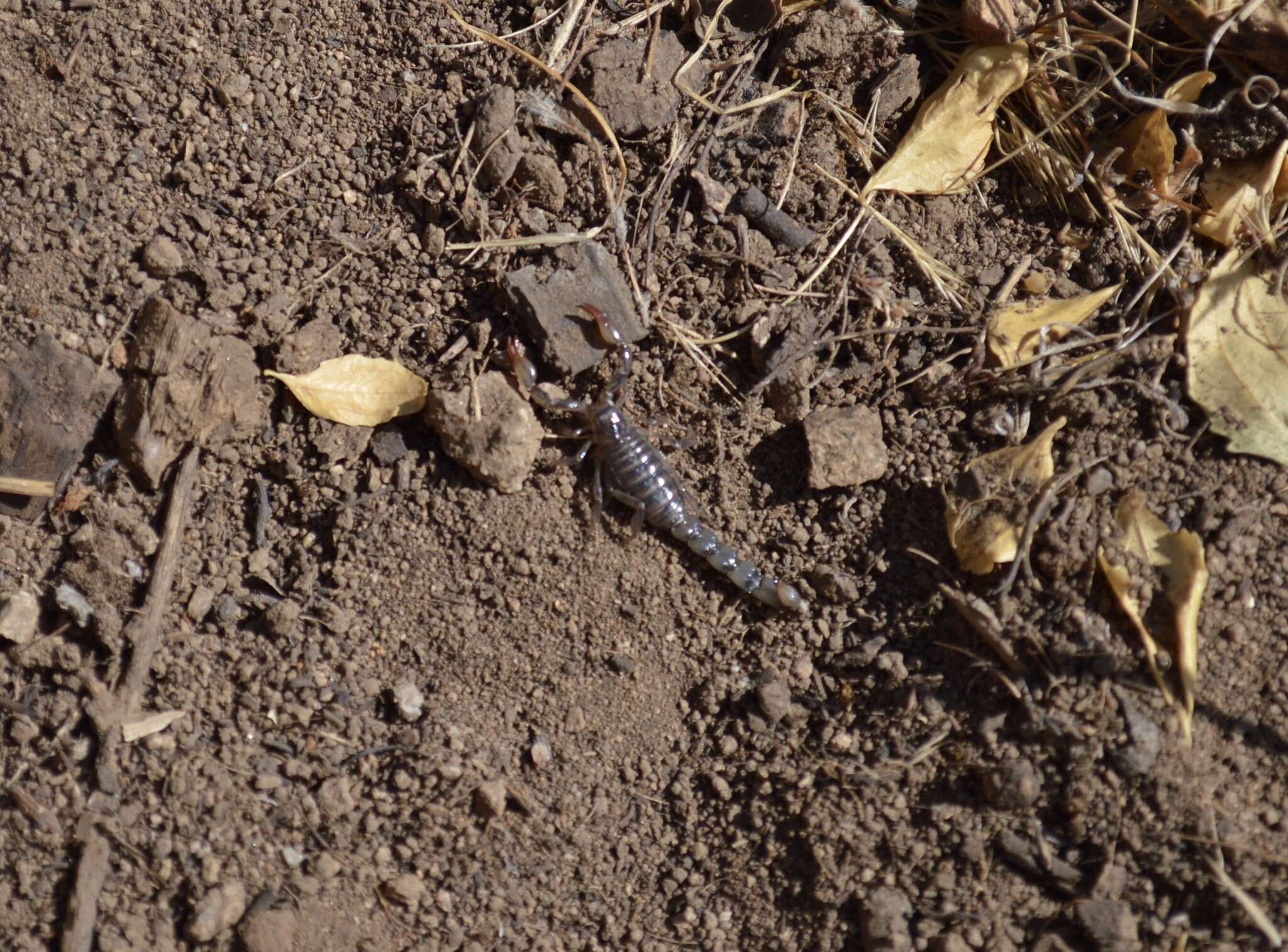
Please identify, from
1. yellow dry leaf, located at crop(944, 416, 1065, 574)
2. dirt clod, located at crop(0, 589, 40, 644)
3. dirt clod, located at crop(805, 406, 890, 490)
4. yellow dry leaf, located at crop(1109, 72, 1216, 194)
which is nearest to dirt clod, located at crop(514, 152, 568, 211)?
dirt clod, located at crop(805, 406, 890, 490)

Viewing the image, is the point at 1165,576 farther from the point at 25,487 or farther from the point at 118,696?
the point at 25,487

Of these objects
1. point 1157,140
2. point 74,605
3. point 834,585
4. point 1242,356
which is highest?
point 1157,140

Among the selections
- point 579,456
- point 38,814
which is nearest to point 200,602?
point 38,814

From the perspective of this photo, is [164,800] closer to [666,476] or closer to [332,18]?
[666,476]

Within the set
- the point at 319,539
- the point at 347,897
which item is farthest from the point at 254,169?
the point at 347,897

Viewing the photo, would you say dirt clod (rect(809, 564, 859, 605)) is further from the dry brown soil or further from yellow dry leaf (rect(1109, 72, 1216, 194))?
yellow dry leaf (rect(1109, 72, 1216, 194))
